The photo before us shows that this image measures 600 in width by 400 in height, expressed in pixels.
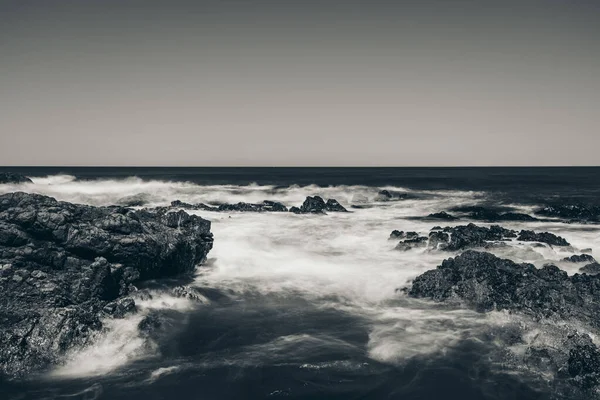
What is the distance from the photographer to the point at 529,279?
19.3 metres

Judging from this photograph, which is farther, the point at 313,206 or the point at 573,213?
the point at 313,206

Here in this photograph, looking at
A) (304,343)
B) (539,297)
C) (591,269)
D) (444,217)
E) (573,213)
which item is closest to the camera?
(304,343)

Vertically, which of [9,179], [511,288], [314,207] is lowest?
[511,288]

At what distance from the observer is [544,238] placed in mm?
30938

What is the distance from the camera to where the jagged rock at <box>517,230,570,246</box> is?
98.5 feet

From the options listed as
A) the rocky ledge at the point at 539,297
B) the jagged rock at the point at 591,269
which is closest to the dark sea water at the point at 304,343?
the rocky ledge at the point at 539,297

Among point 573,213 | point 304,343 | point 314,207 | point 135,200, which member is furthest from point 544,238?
point 135,200

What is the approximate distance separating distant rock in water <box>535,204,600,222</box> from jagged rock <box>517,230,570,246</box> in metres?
18.7

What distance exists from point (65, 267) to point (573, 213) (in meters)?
52.8

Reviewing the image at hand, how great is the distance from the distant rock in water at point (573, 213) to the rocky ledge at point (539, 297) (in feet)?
106

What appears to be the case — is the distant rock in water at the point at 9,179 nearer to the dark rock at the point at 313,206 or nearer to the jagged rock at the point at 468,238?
the dark rock at the point at 313,206

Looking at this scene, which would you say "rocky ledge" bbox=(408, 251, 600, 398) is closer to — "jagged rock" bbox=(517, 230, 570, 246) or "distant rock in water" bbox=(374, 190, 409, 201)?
"jagged rock" bbox=(517, 230, 570, 246)

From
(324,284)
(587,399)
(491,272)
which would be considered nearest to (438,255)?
(491,272)

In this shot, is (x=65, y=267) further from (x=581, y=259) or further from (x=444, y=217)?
(x=444, y=217)
